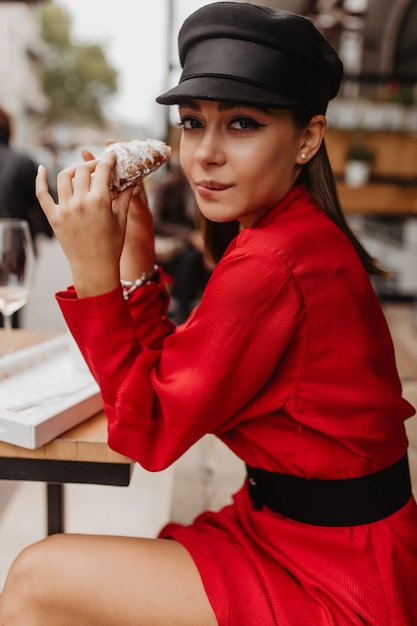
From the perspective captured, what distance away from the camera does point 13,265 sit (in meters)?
1.58

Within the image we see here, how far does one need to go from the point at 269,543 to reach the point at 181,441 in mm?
286

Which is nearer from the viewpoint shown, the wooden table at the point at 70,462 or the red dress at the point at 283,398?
the red dress at the point at 283,398

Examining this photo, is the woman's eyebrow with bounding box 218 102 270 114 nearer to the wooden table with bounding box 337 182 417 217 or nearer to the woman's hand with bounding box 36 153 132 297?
the woman's hand with bounding box 36 153 132 297

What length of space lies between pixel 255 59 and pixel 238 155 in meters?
0.16

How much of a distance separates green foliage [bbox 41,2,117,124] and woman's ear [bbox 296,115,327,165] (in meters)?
42.2

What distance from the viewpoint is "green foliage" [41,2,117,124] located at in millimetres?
40312

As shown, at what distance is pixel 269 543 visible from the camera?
1.18 m

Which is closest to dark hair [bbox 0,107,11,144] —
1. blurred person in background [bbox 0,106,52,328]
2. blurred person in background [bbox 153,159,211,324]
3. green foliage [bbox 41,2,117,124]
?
blurred person in background [bbox 0,106,52,328]

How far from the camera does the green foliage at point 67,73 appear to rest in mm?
40312

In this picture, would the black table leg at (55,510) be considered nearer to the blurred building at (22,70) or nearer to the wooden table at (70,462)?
the wooden table at (70,462)

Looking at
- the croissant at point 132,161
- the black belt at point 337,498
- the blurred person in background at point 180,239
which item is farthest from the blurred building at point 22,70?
the black belt at point 337,498

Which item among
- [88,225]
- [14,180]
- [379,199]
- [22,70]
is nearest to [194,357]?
[88,225]

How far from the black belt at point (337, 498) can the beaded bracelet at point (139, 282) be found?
52cm

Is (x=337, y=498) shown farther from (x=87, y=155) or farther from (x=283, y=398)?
(x=87, y=155)
